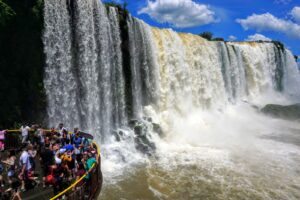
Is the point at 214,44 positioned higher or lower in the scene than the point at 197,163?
higher

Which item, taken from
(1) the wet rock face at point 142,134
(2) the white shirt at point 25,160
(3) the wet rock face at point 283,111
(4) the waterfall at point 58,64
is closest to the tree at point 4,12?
(4) the waterfall at point 58,64

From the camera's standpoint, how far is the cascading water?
50.8ft

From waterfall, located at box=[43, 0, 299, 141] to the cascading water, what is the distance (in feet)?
0.18

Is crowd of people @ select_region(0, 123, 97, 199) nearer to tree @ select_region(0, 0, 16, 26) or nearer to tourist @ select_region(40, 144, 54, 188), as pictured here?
tourist @ select_region(40, 144, 54, 188)

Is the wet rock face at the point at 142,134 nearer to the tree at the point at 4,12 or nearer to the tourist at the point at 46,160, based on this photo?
the tree at the point at 4,12

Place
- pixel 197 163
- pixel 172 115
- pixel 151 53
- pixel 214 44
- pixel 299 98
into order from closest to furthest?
pixel 197 163
pixel 151 53
pixel 172 115
pixel 214 44
pixel 299 98

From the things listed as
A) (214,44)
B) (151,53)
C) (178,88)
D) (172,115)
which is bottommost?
(172,115)

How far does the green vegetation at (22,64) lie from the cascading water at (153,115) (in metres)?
0.46

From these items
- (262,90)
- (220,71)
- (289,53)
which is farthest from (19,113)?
(289,53)

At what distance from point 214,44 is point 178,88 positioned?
9278 mm

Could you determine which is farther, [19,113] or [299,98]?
[299,98]

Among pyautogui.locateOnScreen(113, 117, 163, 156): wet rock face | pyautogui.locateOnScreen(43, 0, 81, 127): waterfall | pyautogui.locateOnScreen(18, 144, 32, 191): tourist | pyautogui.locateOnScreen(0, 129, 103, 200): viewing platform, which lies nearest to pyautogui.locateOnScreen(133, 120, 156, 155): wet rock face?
pyautogui.locateOnScreen(113, 117, 163, 156): wet rock face

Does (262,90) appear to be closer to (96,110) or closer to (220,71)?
(220,71)

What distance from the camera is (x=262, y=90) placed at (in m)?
43.3
